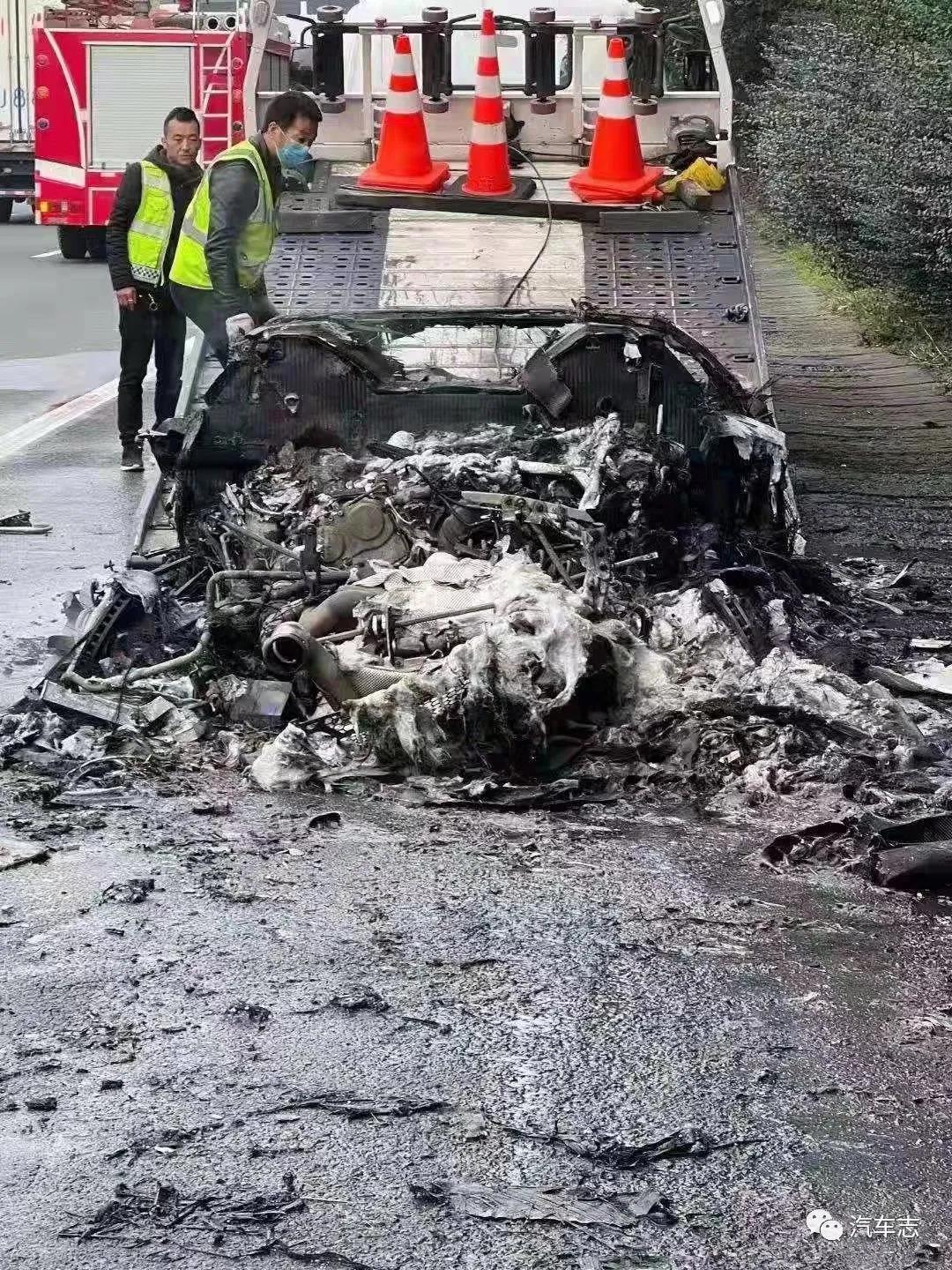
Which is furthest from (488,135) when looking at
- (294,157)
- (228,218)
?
(228,218)

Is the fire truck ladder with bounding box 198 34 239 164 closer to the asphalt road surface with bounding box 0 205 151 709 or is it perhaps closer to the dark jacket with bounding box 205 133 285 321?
the asphalt road surface with bounding box 0 205 151 709

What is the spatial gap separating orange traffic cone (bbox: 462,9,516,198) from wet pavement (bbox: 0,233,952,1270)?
22.3ft

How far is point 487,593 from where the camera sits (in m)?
6.34

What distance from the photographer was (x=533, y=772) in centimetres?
586

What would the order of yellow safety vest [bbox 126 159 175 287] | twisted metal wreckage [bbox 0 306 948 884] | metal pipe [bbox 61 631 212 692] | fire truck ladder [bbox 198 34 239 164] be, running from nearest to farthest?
twisted metal wreckage [bbox 0 306 948 884], metal pipe [bbox 61 631 212 692], yellow safety vest [bbox 126 159 175 287], fire truck ladder [bbox 198 34 239 164]

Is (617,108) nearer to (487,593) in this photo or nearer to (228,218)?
(228,218)

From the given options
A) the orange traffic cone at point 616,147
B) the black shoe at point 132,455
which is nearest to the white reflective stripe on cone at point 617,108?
the orange traffic cone at point 616,147

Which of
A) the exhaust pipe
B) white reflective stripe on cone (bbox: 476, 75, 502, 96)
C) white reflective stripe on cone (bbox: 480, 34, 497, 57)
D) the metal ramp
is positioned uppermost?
white reflective stripe on cone (bbox: 480, 34, 497, 57)

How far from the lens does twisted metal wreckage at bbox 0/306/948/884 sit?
588 cm

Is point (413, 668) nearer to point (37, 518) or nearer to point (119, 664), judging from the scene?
point (119, 664)

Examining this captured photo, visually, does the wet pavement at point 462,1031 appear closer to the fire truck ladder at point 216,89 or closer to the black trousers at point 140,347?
the black trousers at point 140,347

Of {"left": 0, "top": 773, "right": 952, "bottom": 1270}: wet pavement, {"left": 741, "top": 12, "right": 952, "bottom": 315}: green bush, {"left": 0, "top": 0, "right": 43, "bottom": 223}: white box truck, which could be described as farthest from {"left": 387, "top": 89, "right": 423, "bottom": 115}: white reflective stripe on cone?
{"left": 0, "top": 0, "right": 43, "bottom": 223}: white box truck

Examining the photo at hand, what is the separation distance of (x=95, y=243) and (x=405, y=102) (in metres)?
12.5

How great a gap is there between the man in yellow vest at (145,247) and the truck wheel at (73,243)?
Answer: 12.4m
